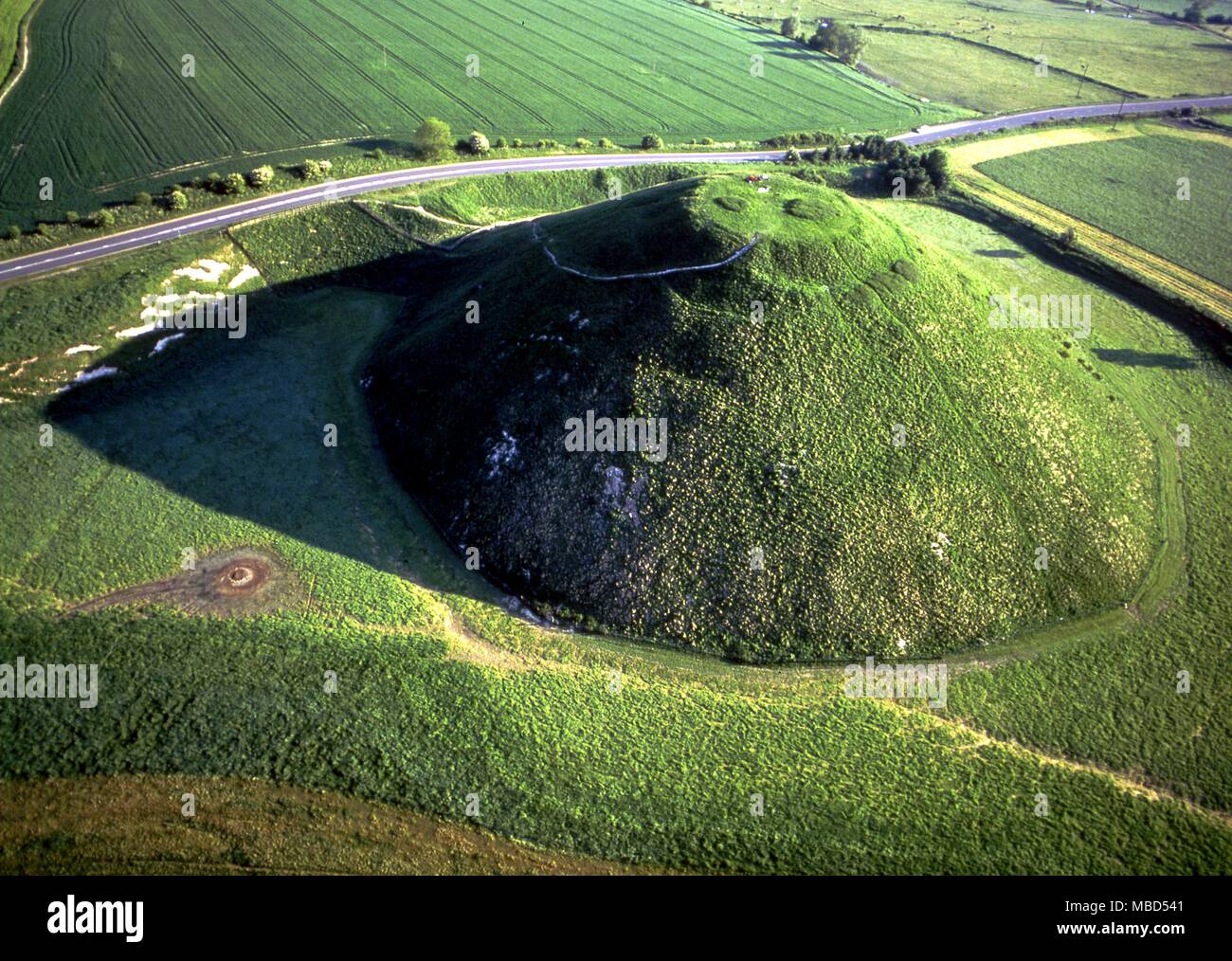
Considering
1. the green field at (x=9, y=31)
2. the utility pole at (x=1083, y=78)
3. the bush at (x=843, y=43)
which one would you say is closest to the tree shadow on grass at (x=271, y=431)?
the green field at (x=9, y=31)

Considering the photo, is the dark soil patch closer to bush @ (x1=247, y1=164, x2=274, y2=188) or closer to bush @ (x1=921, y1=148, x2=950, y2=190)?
bush @ (x1=247, y1=164, x2=274, y2=188)

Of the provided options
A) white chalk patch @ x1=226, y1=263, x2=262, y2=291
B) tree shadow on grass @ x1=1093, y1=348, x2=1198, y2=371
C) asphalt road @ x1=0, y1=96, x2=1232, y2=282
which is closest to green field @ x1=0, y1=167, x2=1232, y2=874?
asphalt road @ x1=0, y1=96, x2=1232, y2=282

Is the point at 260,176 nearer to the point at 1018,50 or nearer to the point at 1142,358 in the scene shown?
the point at 1142,358

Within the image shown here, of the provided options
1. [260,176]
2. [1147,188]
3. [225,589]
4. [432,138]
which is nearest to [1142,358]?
[1147,188]

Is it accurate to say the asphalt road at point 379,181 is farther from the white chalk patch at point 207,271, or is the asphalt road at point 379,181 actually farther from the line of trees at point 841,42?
the line of trees at point 841,42
